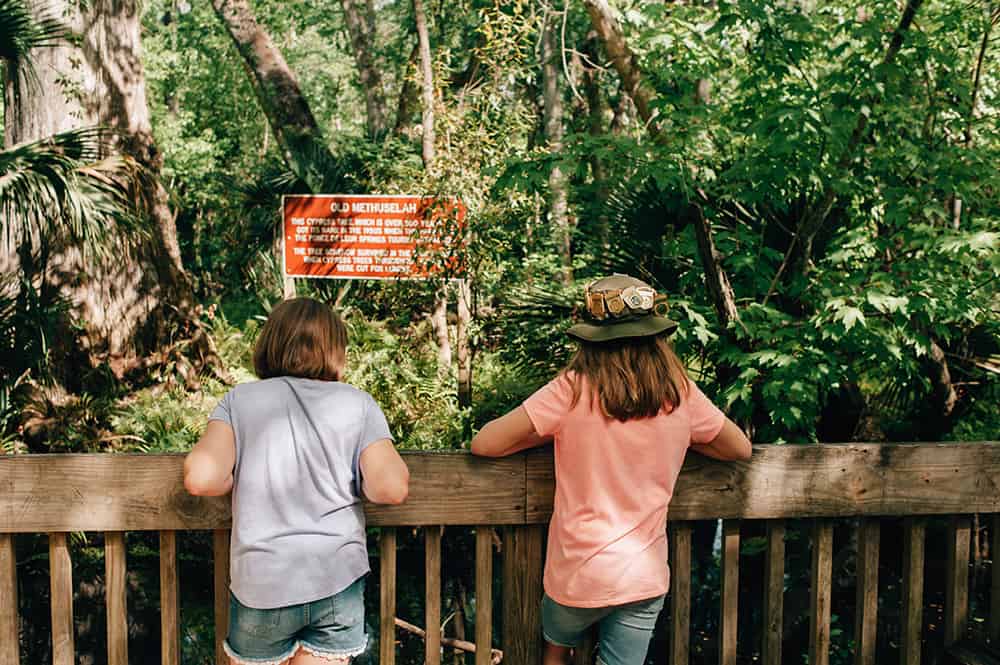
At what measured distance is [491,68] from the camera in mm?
9414

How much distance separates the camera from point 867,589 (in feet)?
8.54

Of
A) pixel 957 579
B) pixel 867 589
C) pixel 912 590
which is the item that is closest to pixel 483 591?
pixel 867 589

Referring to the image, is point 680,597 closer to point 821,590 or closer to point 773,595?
point 773,595

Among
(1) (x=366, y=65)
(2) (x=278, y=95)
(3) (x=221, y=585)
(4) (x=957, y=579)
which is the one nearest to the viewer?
(3) (x=221, y=585)

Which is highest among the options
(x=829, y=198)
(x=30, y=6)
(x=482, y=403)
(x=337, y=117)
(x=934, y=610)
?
(x=337, y=117)

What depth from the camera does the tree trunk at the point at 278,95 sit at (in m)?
12.2

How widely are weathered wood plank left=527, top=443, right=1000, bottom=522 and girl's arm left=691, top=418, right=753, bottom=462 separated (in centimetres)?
6

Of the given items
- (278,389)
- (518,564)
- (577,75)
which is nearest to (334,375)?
(278,389)

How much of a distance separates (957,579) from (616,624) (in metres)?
1.06

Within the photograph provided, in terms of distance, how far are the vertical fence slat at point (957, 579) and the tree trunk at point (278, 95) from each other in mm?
10298

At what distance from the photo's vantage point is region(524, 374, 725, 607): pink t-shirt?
228 cm

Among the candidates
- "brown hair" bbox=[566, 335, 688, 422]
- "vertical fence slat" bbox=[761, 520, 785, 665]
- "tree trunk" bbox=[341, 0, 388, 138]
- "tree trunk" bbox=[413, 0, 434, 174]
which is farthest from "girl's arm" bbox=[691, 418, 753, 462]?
"tree trunk" bbox=[341, 0, 388, 138]

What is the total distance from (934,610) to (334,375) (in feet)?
19.7

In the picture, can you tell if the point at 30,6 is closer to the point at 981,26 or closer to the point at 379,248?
the point at 379,248
